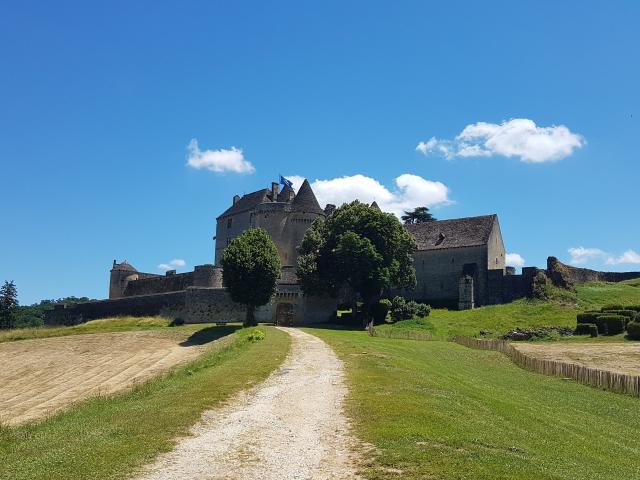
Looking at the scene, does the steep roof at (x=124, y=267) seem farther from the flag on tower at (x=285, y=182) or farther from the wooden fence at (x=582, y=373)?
the wooden fence at (x=582, y=373)

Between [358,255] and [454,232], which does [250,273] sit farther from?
[454,232]

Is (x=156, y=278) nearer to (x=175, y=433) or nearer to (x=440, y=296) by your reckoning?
(x=440, y=296)

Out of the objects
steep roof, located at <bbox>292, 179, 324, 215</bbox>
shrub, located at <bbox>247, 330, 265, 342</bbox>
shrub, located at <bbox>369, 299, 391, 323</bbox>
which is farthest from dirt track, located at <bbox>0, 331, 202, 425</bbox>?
steep roof, located at <bbox>292, 179, 324, 215</bbox>

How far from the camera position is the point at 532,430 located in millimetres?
15773

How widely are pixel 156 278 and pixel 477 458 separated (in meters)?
72.8

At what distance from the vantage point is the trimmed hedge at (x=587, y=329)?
45.6 m

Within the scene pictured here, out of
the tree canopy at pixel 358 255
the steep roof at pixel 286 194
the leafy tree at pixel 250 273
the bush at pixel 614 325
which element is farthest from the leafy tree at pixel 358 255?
the bush at pixel 614 325

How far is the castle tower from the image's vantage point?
85938 mm

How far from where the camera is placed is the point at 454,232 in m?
71.1

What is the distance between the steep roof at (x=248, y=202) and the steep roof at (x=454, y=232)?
810 inches

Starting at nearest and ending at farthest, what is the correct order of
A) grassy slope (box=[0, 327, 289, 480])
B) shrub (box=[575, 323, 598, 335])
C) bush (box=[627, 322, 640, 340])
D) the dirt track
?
grassy slope (box=[0, 327, 289, 480]), the dirt track, bush (box=[627, 322, 640, 340]), shrub (box=[575, 323, 598, 335])

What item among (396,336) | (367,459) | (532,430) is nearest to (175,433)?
(367,459)

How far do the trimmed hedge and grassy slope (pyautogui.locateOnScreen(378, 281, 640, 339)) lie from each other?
3004mm

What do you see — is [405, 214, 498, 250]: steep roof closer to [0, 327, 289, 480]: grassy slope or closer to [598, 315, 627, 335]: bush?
[598, 315, 627, 335]: bush
